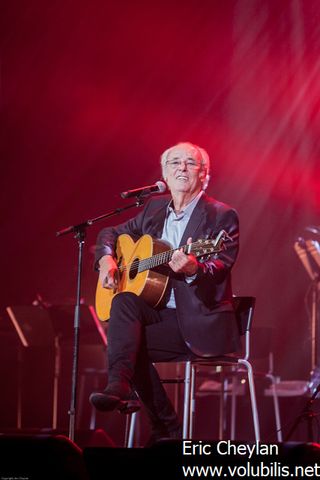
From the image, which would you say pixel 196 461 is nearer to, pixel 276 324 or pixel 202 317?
pixel 202 317

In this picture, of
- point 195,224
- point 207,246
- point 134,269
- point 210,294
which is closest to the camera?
point 207,246

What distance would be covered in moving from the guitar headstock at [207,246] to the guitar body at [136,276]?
317mm

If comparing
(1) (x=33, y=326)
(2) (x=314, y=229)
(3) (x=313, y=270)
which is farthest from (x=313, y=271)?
(1) (x=33, y=326)

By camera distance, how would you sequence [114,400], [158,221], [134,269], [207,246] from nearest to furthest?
[114,400], [207,246], [134,269], [158,221]

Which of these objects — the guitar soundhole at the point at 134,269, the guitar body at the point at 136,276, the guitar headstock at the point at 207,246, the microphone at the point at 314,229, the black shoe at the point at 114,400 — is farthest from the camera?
the microphone at the point at 314,229

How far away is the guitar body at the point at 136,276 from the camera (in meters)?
3.85

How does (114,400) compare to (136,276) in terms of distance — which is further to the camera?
(136,276)

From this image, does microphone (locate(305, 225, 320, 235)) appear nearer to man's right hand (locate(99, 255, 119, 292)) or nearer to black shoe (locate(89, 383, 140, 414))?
man's right hand (locate(99, 255, 119, 292))

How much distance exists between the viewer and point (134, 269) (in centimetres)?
404

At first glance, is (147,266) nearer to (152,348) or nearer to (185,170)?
(152,348)

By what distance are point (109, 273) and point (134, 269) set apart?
16 centimetres

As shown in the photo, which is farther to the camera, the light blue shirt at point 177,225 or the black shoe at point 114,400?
the light blue shirt at point 177,225

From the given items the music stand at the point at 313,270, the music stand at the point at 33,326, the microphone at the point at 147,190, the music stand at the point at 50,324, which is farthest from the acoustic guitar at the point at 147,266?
the music stand at the point at 313,270

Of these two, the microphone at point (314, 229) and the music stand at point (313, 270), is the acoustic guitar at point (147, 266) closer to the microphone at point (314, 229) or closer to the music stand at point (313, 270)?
Answer: the music stand at point (313, 270)
